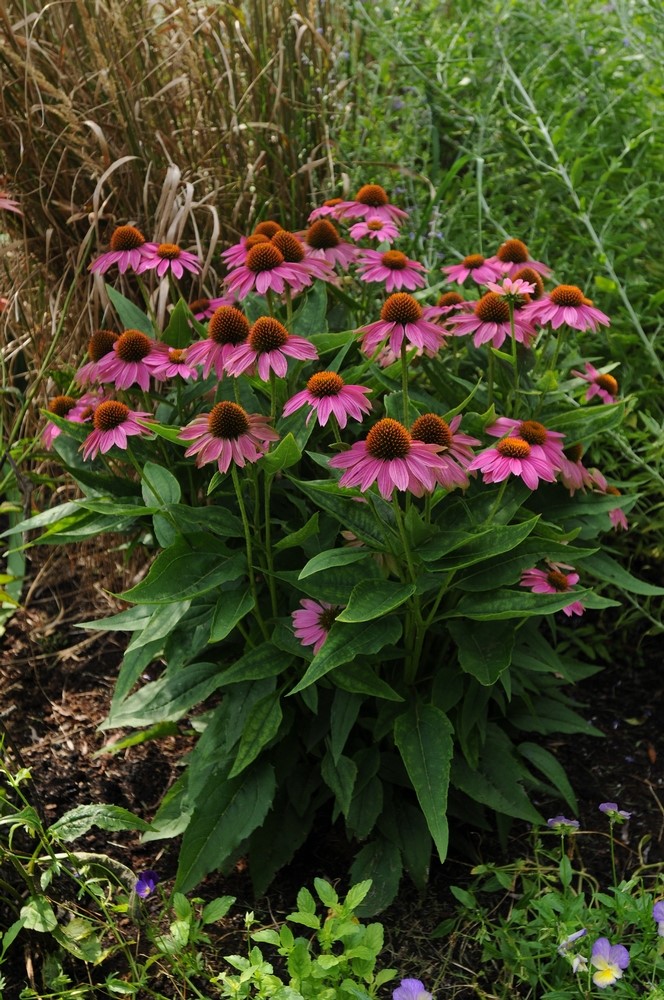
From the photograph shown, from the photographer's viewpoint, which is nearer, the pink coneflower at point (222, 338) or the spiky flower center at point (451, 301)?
the pink coneflower at point (222, 338)

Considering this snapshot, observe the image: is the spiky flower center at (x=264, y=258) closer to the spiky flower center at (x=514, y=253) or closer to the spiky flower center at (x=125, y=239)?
the spiky flower center at (x=125, y=239)

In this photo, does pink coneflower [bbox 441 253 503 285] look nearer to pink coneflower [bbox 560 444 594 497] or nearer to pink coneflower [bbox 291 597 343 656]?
pink coneflower [bbox 560 444 594 497]

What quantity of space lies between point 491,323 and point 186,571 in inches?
27.9

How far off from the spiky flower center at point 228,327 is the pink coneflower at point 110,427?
21cm

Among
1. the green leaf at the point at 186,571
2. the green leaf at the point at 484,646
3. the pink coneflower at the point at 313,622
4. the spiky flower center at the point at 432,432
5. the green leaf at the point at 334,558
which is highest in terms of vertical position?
the spiky flower center at the point at 432,432

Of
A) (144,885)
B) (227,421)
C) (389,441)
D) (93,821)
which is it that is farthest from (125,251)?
(144,885)

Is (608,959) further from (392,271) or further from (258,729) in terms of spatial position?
(392,271)

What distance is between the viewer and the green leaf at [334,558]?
59.8 inches

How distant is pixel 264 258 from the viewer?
1.74 meters

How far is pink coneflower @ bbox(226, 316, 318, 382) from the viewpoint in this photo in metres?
1.57

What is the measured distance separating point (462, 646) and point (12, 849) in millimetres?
891

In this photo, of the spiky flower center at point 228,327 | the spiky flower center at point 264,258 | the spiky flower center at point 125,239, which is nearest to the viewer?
the spiky flower center at point 228,327

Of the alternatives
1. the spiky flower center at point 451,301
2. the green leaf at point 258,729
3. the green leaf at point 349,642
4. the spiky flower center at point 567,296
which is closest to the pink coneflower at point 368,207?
the spiky flower center at point 451,301

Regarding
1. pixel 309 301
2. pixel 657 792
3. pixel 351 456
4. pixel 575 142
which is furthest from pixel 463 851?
pixel 575 142
